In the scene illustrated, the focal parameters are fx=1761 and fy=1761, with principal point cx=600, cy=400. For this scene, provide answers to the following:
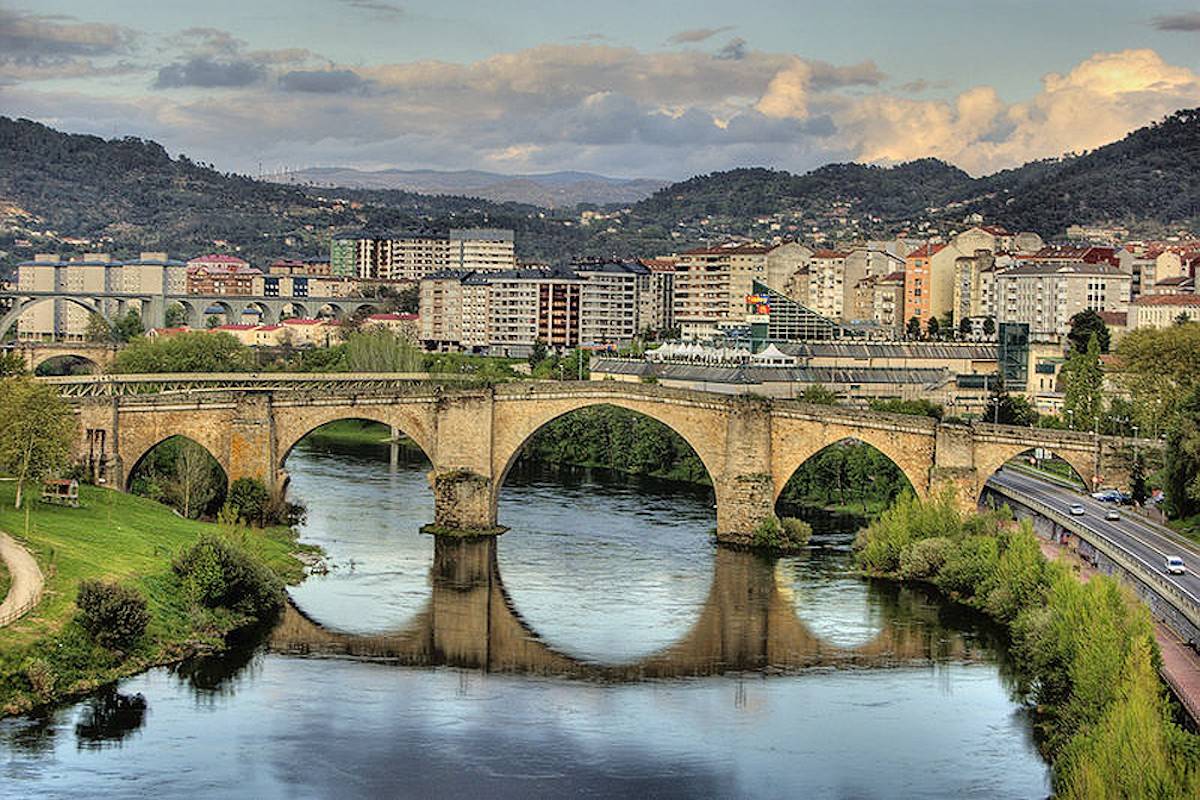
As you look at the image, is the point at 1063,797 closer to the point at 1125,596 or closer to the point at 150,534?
the point at 1125,596

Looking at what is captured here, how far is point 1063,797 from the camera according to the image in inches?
1007

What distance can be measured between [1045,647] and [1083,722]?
4210 mm

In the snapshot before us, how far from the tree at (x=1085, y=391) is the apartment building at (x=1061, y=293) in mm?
22088

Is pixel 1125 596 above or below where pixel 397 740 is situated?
above

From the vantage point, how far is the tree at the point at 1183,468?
43.5 metres

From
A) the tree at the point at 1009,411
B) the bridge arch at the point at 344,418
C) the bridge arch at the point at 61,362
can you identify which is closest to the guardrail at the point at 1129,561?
the tree at the point at 1009,411

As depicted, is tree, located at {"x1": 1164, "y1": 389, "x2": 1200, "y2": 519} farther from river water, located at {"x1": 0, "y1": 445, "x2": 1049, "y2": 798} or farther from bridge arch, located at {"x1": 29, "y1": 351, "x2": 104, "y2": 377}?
bridge arch, located at {"x1": 29, "y1": 351, "x2": 104, "y2": 377}

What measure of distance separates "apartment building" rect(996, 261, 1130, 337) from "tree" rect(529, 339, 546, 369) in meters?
25.7

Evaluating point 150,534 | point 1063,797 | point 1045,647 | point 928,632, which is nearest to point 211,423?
point 150,534

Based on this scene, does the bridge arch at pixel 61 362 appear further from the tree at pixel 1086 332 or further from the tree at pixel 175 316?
the tree at pixel 1086 332

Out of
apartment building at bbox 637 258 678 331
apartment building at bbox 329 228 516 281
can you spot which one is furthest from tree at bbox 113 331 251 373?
apartment building at bbox 329 228 516 281

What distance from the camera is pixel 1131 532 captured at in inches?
1690

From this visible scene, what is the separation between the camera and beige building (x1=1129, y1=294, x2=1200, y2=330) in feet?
260

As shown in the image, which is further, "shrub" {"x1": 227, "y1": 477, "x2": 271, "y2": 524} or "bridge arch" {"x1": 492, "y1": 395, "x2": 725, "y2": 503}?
"bridge arch" {"x1": 492, "y1": 395, "x2": 725, "y2": 503}
